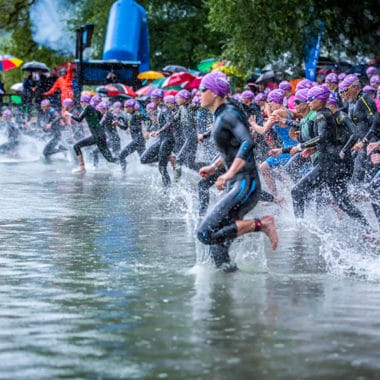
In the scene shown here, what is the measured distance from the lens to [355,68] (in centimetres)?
2803

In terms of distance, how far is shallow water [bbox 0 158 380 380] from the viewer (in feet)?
21.5

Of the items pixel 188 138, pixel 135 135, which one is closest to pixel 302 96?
pixel 188 138

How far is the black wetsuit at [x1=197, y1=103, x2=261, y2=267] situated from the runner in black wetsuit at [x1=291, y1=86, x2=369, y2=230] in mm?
2967

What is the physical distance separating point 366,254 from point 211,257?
5.95 ft

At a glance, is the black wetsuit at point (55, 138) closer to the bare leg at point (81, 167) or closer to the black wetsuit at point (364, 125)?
the bare leg at point (81, 167)

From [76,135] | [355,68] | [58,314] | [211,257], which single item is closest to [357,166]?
[211,257]

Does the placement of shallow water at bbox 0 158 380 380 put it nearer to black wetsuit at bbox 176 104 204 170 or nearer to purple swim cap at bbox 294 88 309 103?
purple swim cap at bbox 294 88 309 103

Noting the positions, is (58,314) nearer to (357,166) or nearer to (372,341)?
(372,341)

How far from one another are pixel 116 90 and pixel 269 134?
646 inches

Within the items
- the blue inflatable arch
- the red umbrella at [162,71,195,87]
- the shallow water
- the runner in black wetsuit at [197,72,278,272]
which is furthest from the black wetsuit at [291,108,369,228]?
the blue inflatable arch

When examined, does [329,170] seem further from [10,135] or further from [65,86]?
[65,86]

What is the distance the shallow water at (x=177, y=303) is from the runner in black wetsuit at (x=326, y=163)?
38 centimetres

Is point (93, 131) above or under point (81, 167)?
above

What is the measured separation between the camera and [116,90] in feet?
110
